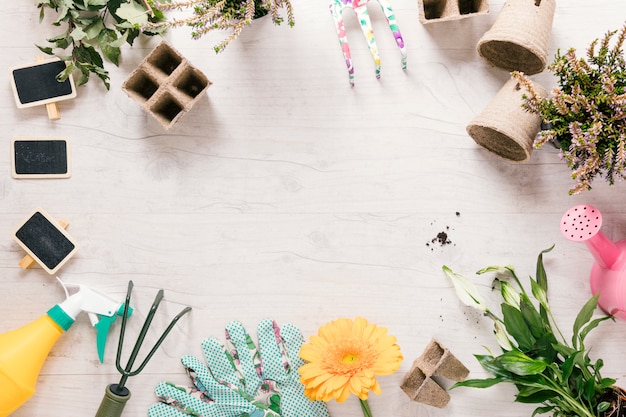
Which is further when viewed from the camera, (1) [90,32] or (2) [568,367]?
(1) [90,32]

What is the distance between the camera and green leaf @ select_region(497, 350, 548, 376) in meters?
1.02

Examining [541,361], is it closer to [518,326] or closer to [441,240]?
[518,326]

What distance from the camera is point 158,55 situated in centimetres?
115

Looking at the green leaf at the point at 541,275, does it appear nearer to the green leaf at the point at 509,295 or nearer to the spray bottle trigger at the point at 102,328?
the green leaf at the point at 509,295

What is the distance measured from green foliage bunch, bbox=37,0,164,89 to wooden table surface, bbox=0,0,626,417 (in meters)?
0.04

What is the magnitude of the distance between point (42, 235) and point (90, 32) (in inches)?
16.4

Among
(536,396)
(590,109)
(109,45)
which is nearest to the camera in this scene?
(590,109)

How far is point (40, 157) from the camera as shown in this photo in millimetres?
1215

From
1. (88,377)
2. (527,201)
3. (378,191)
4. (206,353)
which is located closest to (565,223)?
(527,201)

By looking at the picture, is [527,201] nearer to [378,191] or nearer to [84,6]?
[378,191]

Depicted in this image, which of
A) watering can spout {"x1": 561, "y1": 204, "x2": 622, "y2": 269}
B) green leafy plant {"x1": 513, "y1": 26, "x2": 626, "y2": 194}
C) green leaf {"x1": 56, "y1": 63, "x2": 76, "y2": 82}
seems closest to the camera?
green leafy plant {"x1": 513, "y1": 26, "x2": 626, "y2": 194}

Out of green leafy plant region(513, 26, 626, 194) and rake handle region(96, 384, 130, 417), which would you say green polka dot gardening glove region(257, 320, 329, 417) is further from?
green leafy plant region(513, 26, 626, 194)

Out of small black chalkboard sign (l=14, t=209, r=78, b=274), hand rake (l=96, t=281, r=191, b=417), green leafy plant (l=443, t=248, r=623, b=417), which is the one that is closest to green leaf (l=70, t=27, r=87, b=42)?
small black chalkboard sign (l=14, t=209, r=78, b=274)

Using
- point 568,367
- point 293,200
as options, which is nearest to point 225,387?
point 293,200
